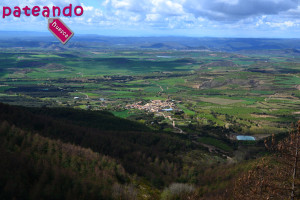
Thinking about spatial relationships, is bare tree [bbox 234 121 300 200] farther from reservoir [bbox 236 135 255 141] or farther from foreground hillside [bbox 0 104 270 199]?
reservoir [bbox 236 135 255 141]

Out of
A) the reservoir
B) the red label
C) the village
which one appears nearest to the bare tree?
the red label

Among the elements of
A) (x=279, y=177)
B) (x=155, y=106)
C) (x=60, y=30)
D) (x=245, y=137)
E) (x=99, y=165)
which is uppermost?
(x=60, y=30)

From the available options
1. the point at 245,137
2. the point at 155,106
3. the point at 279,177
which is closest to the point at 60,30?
the point at 279,177

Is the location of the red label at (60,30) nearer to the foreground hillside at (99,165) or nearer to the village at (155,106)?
the foreground hillside at (99,165)

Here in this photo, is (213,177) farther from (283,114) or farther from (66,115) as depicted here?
(283,114)

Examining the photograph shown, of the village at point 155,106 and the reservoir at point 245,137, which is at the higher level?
the village at point 155,106

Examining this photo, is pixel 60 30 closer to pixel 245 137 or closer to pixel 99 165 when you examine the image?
pixel 99 165

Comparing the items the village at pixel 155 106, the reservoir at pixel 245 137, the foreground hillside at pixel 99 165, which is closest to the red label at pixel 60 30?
the foreground hillside at pixel 99 165

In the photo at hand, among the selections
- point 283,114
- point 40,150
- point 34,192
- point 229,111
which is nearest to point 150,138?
point 40,150

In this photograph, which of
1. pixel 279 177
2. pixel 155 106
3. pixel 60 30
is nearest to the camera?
pixel 279 177

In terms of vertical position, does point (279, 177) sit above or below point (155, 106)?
above
